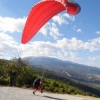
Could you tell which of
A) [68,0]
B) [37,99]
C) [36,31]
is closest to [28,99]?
[37,99]

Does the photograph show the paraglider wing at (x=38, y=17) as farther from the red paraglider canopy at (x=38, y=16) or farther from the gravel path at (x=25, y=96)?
the gravel path at (x=25, y=96)

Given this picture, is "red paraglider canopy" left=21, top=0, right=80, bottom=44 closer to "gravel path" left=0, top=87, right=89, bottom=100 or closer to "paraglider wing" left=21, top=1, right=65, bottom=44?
"paraglider wing" left=21, top=1, right=65, bottom=44

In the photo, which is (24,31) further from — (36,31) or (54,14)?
(54,14)

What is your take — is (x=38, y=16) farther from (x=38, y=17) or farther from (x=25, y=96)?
(x=25, y=96)

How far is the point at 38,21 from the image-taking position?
23.3 ft

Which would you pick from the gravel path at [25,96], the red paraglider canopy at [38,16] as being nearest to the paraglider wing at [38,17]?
the red paraglider canopy at [38,16]

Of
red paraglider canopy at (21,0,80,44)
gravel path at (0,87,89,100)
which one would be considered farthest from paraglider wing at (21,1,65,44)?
gravel path at (0,87,89,100)

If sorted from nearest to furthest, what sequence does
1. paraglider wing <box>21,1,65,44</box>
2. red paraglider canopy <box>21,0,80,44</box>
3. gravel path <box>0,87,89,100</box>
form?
1. red paraglider canopy <box>21,0,80,44</box>
2. paraglider wing <box>21,1,65,44</box>
3. gravel path <box>0,87,89,100</box>

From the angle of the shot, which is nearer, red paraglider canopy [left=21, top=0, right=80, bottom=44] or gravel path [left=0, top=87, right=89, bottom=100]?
red paraglider canopy [left=21, top=0, right=80, bottom=44]

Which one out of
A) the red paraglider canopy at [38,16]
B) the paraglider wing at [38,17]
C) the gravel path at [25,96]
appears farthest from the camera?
the gravel path at [25,96]

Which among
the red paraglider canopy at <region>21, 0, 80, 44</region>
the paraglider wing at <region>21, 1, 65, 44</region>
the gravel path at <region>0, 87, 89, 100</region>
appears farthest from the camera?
the gravel path at <region>0, 87, 89, 100</region>

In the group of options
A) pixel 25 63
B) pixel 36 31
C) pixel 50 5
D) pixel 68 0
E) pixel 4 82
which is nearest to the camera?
pixel 68 0

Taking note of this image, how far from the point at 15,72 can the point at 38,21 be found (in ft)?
84.4

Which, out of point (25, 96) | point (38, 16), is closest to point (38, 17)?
point (38, 16)
